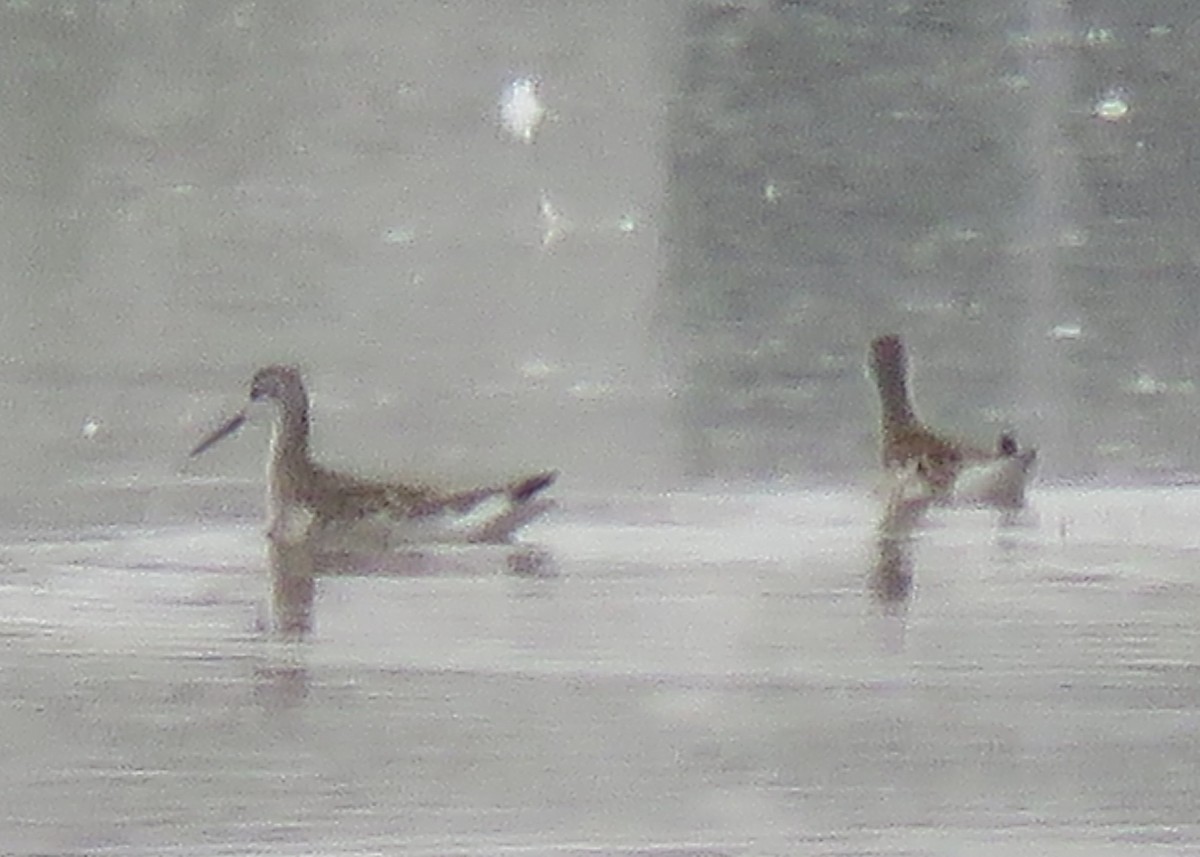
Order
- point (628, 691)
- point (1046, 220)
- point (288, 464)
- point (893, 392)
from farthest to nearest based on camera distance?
point (1046, 220) < point (893, 392) < point (288, 464) < point (628, 691)

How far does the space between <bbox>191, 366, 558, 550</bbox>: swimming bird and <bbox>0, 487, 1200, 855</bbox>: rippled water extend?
0.05 feet

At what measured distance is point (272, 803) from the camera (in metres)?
0.91

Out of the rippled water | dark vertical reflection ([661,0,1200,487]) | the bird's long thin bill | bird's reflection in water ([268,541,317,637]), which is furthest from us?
dark vertical reflection ([661,0,1200,487])

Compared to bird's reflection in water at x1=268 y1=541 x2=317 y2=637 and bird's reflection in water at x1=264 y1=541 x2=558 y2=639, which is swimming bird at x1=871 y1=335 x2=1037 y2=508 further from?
bird's reflection in water at x1=268 y1=541 x2=317 y2=637

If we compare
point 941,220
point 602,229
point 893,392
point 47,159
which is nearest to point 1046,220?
point 941,220

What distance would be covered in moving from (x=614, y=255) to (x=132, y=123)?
34cm

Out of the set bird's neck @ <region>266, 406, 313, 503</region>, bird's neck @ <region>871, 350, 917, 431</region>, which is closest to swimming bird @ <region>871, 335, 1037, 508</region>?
bird's neck @ <region>871, 350, 917, 431</region>

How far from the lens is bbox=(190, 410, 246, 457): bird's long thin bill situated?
3.75 feet

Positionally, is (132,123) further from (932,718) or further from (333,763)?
(932,718)

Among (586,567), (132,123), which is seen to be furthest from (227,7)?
(586,567)

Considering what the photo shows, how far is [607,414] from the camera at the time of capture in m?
1.23

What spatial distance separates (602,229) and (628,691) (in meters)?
0.42

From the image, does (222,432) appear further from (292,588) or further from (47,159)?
(47,159)

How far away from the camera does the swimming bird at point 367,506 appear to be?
3.52 ft
